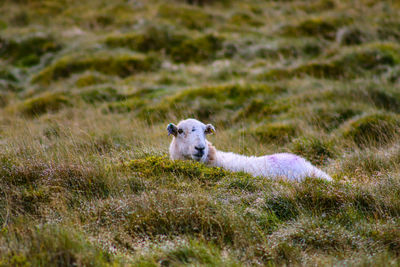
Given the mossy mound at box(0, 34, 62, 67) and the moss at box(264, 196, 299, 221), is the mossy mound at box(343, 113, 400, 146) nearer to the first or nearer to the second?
the moss at box(264, 196, 299, 221)

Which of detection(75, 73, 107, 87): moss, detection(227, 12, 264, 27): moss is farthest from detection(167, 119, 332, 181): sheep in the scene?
detection(227, 12, 264, 27): moss

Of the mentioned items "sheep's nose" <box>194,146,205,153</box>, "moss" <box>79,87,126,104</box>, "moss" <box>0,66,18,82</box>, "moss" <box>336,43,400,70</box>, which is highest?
"moss" <box>336,43,400,70</box>

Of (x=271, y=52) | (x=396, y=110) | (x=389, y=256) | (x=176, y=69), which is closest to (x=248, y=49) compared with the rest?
(x=271, y=52)

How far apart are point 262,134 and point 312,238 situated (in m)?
5.56

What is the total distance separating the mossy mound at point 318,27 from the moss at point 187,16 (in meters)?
5.14

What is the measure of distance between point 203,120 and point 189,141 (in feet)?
15.5

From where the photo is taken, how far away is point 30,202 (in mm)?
4520

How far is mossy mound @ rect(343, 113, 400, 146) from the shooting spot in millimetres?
7996

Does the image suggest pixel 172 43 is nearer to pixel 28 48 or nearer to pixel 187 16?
pixel 187 16

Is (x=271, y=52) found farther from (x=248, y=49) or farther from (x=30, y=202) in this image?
(x=30, y=202)

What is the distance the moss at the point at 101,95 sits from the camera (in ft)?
43.4

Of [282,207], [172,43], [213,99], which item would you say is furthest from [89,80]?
[282,207]

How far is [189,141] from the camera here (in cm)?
622

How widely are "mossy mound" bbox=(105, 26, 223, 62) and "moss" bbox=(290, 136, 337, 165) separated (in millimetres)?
10316
